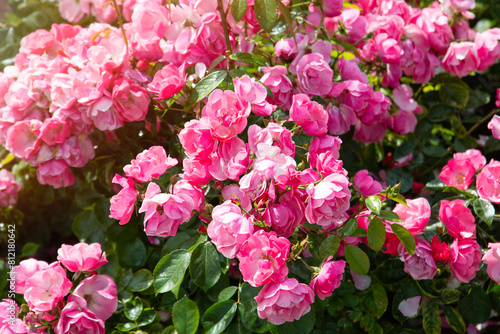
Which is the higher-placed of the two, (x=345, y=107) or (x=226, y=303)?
(x=345, y=107)

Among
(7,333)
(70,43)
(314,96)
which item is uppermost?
(70,43)

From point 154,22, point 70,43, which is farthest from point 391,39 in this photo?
point 70,43

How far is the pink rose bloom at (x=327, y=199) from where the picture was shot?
898 millimetres

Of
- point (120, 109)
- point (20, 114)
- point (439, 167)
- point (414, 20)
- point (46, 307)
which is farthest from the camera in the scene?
point (439, 167)

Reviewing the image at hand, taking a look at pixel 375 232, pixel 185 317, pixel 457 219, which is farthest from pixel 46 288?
pixel 457 219

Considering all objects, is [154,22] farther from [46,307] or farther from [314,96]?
[46,307]

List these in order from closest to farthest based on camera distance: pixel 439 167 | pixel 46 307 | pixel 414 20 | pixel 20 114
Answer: pixel 46 307
pixel 20 114
pixel 414 20
pixel 439 167

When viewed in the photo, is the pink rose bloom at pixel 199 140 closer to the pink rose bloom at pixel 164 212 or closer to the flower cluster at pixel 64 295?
the pink rose bloom at pixel 164 212

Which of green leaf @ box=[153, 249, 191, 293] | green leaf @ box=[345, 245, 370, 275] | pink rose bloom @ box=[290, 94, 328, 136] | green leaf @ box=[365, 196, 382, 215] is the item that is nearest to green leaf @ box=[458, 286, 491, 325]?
green leaf @ box=[345, 245, 370, 275]

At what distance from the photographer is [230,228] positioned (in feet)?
2.97

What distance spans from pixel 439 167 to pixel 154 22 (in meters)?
1.05

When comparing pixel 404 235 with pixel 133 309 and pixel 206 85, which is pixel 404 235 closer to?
pixel 206 85

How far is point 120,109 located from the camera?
1246 millimetres

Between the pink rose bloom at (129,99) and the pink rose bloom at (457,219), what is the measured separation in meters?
0.77
